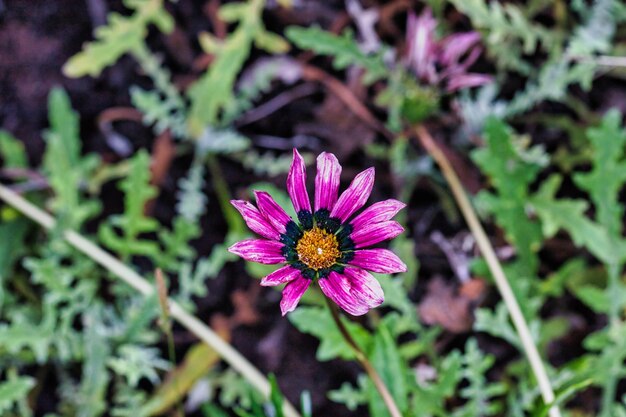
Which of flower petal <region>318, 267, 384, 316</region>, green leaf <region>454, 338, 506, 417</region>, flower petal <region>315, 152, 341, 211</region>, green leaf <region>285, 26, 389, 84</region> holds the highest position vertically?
green leaf <region>285, 26, 389, 84</region>

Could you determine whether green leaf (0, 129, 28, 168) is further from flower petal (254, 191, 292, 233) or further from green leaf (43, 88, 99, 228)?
flower petal (254, 191, 292, 233)

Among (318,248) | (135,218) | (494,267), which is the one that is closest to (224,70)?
(135,218)

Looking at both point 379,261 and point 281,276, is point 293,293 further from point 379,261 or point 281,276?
point 379,261

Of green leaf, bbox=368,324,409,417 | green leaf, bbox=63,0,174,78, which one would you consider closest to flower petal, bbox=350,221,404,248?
green leaf, bbox=368,324,409,417

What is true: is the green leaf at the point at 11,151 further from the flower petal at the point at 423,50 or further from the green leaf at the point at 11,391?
the flower petal at the point at 423,50

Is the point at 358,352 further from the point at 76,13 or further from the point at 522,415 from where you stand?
the point at 76,13

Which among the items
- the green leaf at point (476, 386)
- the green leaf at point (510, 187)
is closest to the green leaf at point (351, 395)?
the green leaf at point (476, 386)

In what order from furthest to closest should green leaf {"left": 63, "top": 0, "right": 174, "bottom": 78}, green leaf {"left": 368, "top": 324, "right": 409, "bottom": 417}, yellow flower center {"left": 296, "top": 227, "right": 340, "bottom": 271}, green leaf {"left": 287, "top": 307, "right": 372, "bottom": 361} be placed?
green leaf {"left": 63, "top": 0, "right": 174, "bottom": 78} → green leaf {"left": 287, "top": 307, "right": 372, "bottom": 361} → green leaf {"left": 368, "top": 324, "right": 409, "bottom": 417} → yellow flower center {"left": 296, "top": 227, "right": 340, "bottom": 271}

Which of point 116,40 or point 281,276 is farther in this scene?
point 116,40
